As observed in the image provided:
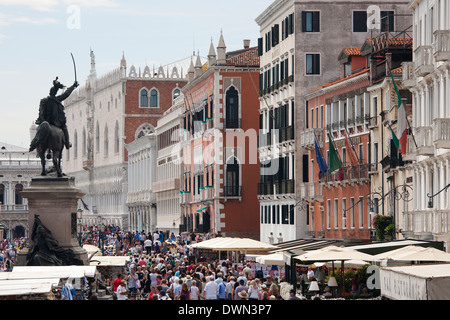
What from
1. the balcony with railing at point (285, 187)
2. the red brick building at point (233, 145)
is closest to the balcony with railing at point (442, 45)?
the balcony with railing at point (285, 187)

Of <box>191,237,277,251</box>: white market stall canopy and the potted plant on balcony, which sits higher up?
the potted plant on balcony

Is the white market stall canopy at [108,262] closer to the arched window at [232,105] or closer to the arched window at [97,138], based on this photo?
the arched window at [232,105]

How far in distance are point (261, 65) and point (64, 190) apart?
2096 inches

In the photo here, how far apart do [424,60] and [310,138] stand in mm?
26526

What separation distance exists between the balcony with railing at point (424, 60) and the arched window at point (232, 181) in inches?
1927

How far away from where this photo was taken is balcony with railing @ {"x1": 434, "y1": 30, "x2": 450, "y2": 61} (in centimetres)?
4372

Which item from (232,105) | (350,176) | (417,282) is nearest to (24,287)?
(417,282)

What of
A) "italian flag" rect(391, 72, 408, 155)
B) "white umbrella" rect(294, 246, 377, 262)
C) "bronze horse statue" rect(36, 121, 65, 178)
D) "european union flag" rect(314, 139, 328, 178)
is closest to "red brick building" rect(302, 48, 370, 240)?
"european union flag" rect(314, 139, 328, 178)

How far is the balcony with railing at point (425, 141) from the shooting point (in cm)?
4722

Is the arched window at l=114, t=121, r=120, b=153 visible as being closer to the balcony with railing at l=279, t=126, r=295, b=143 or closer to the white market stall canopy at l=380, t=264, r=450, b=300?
the balcony with railing at l=279, t=126, r=295, b=143

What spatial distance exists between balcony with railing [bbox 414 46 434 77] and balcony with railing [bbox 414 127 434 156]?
Result: 203 centimetres

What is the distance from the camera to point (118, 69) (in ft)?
582

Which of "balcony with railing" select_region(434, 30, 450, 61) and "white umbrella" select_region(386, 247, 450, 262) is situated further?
"balcony with railing" select_region(434, 30, 450, 61)

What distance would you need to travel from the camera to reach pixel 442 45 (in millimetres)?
44188
